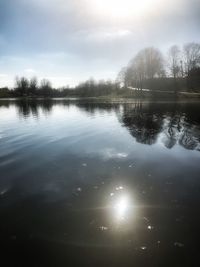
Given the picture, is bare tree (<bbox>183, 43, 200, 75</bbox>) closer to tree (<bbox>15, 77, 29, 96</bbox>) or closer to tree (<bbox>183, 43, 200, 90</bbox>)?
tree (<bbox>183, 43, 200, 90</bbox>)

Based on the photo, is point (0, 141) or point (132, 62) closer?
point (0, 141)

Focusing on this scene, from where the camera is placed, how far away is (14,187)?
920cm

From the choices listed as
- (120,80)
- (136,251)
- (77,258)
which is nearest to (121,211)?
(136,251)

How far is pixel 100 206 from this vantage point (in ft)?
25.1

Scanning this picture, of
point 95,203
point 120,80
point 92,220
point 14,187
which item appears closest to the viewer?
point 92,220

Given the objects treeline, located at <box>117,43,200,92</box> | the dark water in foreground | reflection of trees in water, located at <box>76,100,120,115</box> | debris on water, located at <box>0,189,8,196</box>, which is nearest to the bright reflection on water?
the dark water in foreground

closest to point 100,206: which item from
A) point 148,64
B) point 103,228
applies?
point 103,228

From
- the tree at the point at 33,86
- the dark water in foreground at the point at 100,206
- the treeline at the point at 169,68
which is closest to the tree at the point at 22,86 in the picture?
the tree at the point at 33,86

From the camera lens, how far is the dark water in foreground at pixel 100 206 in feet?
18.1

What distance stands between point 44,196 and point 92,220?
2.46 m

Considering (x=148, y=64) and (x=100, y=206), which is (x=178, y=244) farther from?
(x=148, y=64)

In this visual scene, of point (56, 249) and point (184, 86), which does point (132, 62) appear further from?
point (56, 249)

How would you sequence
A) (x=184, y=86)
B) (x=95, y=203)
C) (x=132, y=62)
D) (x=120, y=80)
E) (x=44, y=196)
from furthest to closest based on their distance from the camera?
(x=120, y=80) → (x=132, y=62) → (x=184, y=86) → (x=44, y=196) → (x=95, y=203)

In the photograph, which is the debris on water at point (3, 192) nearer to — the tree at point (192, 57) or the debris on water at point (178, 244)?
the debris on water at point (178, 244)
